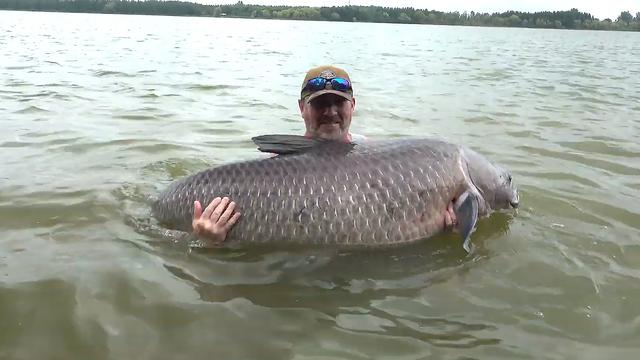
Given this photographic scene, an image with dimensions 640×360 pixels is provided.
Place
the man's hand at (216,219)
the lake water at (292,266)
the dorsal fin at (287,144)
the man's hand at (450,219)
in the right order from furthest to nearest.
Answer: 1. the man's hand at (450,219)
2. the dorsal fin at (287,144)
3. the man's hand at (216,219)
4. the lake water at (292,266)

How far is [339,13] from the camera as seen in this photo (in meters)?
92.1

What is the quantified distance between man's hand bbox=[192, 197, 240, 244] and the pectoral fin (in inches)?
64.0

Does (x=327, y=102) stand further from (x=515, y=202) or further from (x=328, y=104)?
(x=515, y=202)

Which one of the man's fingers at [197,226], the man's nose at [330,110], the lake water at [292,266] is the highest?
the man's nose at [330,110]

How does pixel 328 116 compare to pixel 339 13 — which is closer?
pixel 328 116

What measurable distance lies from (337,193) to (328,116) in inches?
34.5

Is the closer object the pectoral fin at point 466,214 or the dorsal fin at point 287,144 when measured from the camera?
the pectoral fin at point 466,214

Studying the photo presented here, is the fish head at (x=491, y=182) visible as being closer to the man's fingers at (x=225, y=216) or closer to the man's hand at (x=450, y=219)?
the man's hand at (x=450, y=219)

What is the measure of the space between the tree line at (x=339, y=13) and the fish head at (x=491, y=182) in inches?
3103

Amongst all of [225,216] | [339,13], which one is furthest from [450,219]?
[339,13]

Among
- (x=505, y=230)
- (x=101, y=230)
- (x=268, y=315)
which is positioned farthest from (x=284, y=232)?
(x=505, y=230)

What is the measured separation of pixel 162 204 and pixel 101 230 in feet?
1.71

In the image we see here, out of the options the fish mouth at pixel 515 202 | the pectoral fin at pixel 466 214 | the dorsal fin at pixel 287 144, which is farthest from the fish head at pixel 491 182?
the dorsal fin at pixel 287 144

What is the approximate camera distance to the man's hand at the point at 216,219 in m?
4.07
